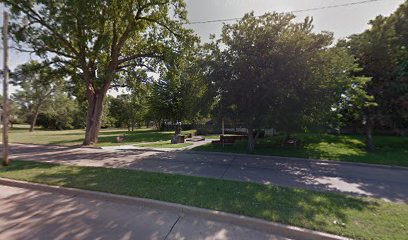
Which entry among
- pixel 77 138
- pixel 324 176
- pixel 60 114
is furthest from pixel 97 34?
pixel 60 114

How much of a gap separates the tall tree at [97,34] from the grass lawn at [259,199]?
1031 cm

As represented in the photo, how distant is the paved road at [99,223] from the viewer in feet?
11.2

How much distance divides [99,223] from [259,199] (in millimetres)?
3331

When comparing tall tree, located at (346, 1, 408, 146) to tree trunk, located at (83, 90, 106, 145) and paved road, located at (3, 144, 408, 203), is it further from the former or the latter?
tree trunk, located at (83, 90, 106, 145)

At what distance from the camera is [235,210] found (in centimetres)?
411

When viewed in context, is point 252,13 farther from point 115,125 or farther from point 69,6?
point 115,125

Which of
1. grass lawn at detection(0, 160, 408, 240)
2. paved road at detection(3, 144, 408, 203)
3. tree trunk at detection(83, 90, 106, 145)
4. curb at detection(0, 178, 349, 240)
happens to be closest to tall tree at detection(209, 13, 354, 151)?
paved road at detection(3, 144, 408, 203)

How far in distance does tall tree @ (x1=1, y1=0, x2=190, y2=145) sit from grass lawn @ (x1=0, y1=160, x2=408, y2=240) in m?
10.3

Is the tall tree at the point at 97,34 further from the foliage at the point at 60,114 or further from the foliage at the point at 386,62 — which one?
the foliage at the point at 60,114

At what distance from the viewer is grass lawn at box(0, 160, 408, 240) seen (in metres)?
3.66

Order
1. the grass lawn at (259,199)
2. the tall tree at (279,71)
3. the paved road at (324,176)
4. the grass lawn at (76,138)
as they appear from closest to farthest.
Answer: the grass lawn at (259,199) < the paved road at (324,176) < the tall tree at (279,71) < the grass lawn at (76,138)

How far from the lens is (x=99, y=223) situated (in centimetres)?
375

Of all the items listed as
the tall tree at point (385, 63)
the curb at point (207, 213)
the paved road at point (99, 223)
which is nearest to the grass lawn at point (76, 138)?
the curb at point (207, 213)

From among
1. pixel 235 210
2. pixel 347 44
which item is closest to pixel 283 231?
pixel 235 210
